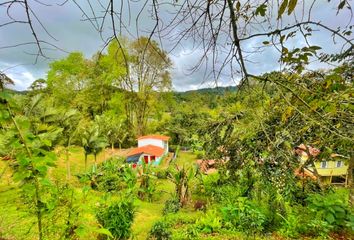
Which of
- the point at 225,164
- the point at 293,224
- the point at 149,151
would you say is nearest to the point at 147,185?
the point at 225,164

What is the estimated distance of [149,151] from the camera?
21.9 m

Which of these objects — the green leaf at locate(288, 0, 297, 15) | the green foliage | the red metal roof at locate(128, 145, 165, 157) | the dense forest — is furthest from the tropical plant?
the red metal roof at locate(128, 145, 165, 157)

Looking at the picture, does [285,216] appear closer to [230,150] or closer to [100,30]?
[230,150]

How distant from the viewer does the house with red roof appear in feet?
68.9

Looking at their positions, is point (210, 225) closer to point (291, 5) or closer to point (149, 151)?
point (291, 5)

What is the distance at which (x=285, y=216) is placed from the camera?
262 inches

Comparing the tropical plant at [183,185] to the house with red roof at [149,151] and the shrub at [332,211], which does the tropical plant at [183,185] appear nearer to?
the shrub at [332,211]

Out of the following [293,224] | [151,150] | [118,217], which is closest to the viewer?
[293,224]

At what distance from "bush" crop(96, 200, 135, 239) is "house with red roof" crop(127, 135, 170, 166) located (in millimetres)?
12720

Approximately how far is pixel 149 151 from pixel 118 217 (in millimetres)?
15479

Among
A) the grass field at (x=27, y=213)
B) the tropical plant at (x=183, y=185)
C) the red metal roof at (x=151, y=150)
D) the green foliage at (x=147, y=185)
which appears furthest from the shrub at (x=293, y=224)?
the red metal roof at (x=151, y=150)

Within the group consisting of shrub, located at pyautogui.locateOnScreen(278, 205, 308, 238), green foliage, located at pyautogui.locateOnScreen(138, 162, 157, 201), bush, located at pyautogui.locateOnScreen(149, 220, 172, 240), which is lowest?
green foliage, located at pyautogui.locateOnScreen(138, 162, 157, 201)

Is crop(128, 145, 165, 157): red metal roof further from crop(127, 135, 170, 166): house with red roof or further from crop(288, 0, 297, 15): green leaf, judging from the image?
crop(288, 0, 297, 15): green leaf

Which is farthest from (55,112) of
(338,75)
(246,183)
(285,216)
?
(338,75)
